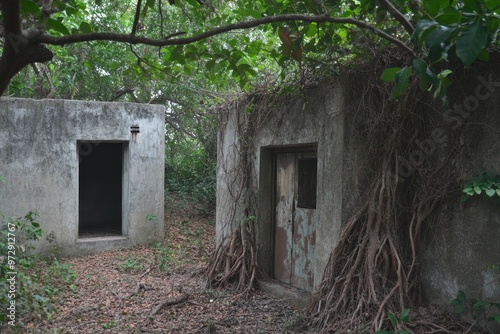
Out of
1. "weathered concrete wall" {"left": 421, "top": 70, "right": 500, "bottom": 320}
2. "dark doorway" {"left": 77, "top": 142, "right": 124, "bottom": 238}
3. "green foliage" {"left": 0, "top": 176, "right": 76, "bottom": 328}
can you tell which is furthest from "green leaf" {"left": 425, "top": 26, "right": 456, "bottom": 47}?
"dark doorway" {"left": 77, "top": 142, "right": 124, "bottom": 238}

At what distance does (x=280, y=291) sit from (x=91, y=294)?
2798mm

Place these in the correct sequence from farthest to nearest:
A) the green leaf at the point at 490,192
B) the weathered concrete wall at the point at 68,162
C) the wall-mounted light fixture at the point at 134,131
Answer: the wall-mounted light fixture at the point at 134,131 < the weathered concrete wall at the point at 68,162 < the green leaf at the point at 490,192

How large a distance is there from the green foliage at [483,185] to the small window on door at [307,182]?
2.21 metres

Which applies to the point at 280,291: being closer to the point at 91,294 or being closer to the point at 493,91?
the point at 91,294

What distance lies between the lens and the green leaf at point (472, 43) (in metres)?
1.81

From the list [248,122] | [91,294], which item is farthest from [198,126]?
[91,294]

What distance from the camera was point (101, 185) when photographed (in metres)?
13.6

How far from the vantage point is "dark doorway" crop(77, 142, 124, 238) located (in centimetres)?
1319

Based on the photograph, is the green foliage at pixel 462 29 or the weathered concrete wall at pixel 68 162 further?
the weathered concrete wall at pixel 68 162

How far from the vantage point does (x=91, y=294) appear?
6.70 m

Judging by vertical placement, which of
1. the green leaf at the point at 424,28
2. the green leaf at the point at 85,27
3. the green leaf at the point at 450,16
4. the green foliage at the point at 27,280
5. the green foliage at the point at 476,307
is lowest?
the green foliage at the point at 27,280

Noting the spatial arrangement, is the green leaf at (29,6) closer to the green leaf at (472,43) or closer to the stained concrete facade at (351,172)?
the green leaf at (472,43)

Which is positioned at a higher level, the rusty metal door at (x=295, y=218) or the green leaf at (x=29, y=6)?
the green leaf at (x=29, y=6)

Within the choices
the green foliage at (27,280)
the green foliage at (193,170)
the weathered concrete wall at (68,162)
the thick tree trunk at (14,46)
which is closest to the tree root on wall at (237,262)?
the green foliage at (27,280)
